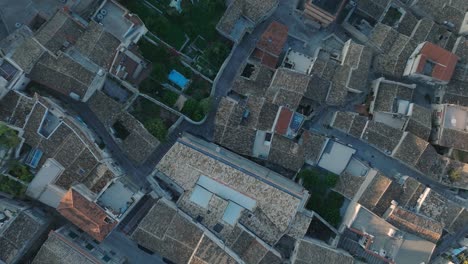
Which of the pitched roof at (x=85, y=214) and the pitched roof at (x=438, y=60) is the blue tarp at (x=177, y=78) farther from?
the pitched roof at (x=438, y=60)

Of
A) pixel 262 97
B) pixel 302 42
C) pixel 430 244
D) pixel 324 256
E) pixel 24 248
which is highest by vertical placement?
pixel 302 42

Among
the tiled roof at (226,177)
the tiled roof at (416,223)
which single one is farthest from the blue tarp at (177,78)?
the tiled roof at (416,223)

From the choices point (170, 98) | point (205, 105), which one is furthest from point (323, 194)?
point (170, 98)

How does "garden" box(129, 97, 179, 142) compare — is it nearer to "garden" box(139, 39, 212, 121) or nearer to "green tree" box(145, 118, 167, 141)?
"green tree" box(145, 118, 167, 141)

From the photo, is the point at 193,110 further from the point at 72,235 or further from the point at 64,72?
the point at 72,235

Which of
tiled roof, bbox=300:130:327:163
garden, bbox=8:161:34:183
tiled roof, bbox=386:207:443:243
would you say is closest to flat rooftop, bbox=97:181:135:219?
garden, bbox=8:161:34:183

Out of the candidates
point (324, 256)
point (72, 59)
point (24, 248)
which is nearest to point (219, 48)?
point (72, 59)

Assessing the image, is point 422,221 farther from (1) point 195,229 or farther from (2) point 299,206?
(1) point 195,229
